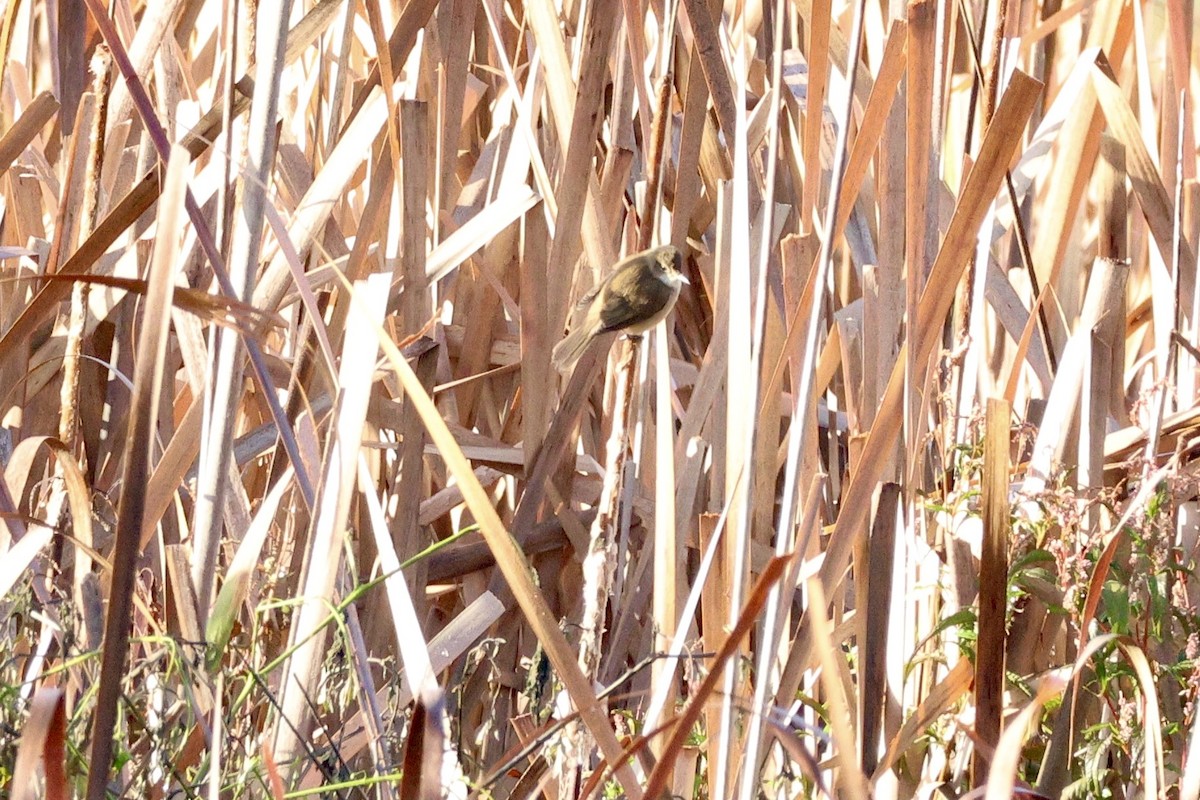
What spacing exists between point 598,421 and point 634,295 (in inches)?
17.2

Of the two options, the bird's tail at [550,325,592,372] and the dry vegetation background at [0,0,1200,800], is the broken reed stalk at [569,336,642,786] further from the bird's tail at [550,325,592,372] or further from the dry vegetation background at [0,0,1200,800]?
the bird's tail at [550,325,592,372]

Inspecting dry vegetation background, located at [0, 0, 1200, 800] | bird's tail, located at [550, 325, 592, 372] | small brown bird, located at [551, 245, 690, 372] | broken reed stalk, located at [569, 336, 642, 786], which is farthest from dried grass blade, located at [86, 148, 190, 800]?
bird's tail, located at [550, 325, 592, 372]

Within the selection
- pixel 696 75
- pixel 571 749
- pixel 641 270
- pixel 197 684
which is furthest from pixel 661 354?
pixel 197 684

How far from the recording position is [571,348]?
1.58 metres

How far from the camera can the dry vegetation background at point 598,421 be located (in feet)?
2.90

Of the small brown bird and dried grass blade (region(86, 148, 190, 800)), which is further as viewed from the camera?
the small brown bird

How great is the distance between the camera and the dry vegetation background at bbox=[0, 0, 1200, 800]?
885 millimetres

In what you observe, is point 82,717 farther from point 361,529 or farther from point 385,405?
point 385,405

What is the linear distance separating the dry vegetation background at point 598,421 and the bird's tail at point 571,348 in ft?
0.08

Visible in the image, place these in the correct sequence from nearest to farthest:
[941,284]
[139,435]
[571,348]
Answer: [139,435], [941,284], [571,348]

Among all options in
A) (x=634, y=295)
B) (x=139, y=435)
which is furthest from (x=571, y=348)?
(x=139, y=435)

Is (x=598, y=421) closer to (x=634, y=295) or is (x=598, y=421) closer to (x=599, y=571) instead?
(x=634, y=295)

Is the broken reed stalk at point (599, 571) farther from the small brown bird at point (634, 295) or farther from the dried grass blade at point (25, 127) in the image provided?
the dried grass blade at point (25, 127)

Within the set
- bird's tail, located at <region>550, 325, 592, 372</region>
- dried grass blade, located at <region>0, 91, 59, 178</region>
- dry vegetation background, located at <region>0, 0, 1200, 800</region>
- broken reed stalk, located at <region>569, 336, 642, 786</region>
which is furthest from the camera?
bird's tail, located at <region>550, 325, 592, 372</region>
